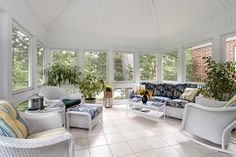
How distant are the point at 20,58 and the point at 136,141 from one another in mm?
2808

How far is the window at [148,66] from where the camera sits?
5785mm

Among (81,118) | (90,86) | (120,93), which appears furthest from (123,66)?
(81,118)

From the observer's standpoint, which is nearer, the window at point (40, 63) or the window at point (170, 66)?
the window at point (40, 63)

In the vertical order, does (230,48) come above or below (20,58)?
above

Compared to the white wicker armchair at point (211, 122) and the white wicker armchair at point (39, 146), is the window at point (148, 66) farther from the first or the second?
the white wicker armchair at point (39, 146)

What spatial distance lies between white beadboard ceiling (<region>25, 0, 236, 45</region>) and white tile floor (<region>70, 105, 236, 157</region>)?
2.93 m

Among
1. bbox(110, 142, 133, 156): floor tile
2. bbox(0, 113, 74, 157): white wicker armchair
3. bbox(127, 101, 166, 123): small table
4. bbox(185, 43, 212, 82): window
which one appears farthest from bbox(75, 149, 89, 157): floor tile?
bbox(185, 43, 212, 82): window

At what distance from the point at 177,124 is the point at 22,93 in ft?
11.4

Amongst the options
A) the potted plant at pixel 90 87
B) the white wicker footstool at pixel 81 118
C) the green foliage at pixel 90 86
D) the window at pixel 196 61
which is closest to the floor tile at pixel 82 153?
the white wicker footstool at pixel 81 118

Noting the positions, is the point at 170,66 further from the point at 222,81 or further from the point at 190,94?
the point at 222,81

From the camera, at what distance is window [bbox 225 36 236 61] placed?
3359 mm

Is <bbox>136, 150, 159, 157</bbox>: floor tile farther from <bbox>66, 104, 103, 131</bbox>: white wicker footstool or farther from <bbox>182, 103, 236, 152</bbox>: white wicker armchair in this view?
<bbox>66, 104, 103, 131</bbox>: white wicker footstool

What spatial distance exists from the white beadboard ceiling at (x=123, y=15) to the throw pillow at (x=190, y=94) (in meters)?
1.97

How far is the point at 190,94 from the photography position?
364 cm
